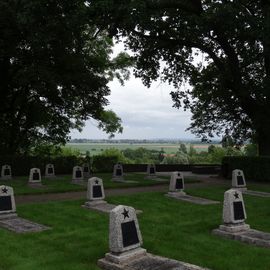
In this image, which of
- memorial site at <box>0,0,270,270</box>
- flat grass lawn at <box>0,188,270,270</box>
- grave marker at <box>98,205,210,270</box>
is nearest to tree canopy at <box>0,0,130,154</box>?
memorial site at <box>0,0,270,270</box>

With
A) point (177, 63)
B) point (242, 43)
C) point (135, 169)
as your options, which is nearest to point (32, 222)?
point (242, 43)

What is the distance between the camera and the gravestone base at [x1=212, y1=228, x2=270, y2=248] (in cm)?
1045

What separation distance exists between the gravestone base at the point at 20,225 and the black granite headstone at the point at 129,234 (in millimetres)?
3675

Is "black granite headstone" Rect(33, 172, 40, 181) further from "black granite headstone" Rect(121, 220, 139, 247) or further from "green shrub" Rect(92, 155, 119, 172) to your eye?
"black granite headstone" Rect(121, 220, 139, 247)

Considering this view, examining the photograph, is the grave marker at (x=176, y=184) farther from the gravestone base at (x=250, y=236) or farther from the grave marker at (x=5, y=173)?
the grave marker at (x=5, y=173)

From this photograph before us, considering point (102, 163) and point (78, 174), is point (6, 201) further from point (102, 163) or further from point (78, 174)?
point (102, 163)

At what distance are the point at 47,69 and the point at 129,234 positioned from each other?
737 inches

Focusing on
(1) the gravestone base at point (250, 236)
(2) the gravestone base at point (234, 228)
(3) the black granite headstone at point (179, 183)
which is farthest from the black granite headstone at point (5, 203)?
(3) the black granite headstone at point (179, 183)

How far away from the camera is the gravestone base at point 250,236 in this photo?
10453 mm

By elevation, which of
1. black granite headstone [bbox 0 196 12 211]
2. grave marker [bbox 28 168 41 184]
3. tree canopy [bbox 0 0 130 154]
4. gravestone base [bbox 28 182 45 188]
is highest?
tree canopy [bbox 0 0 130 154]

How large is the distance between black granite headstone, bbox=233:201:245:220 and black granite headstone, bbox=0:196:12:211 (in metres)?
6.58

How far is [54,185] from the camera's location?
71.3ft

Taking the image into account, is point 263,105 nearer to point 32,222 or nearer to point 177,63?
point 177,63

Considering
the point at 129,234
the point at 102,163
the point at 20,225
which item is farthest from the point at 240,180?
the point at 102,163
